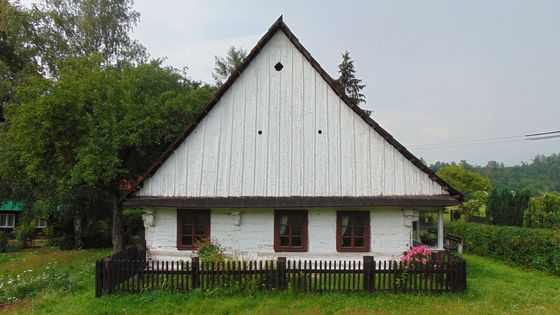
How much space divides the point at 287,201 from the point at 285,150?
1.65m

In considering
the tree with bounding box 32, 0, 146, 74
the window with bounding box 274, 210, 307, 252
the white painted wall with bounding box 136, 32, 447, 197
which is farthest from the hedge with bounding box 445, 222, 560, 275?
the tree with bounding box 32, 0, 146, 74

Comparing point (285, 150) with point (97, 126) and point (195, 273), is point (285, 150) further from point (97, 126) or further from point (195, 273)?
point (97, 126)

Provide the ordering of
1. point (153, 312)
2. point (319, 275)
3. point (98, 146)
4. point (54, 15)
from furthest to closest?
1. point (54, 15)
2. point (98, 146)
3. point (319, 275)
4. point (153, 312)

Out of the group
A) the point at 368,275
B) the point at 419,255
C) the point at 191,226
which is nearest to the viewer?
the point at 368,275

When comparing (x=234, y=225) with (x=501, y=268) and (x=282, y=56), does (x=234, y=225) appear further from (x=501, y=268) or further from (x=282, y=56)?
(x=501, y=268)

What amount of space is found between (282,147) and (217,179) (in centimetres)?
234

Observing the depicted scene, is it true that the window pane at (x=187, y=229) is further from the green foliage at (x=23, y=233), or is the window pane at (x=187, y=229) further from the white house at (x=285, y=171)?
the green foliage at (x=23, y=233)

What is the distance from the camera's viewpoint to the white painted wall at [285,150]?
12312 millimetres

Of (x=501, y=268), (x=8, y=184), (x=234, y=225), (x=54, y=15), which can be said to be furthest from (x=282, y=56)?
(x=8, y=184)

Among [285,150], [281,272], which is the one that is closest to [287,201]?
[285,150]

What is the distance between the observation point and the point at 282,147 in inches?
492

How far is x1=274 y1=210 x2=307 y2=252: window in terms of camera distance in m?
12.7

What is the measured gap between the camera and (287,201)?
12.1m

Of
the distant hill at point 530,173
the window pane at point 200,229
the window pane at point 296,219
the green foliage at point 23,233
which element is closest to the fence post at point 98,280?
the window pane at point 200,229
